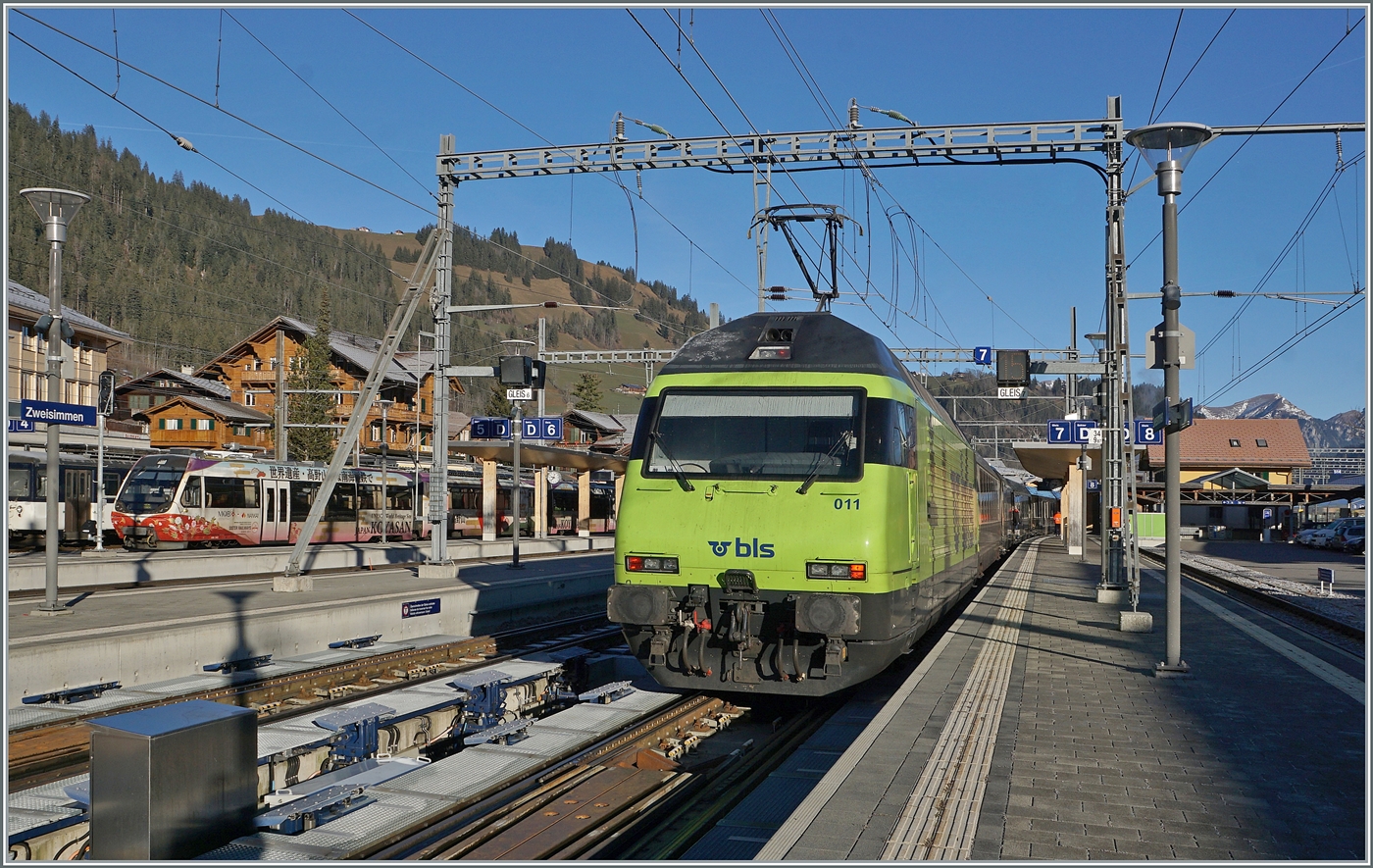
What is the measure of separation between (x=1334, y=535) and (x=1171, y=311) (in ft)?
140

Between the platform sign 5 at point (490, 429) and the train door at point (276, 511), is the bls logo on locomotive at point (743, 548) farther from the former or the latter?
the train door at point (276, 511)

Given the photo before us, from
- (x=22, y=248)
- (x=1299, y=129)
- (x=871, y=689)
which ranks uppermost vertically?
(x=22, y=248)

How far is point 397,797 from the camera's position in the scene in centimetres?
756

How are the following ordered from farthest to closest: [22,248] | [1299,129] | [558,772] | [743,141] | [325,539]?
[22,248], [325,539], [743,141], [1299,129], [558,772]

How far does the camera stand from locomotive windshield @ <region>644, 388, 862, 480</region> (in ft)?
31.8

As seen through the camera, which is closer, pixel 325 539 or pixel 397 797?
pixel 397 797

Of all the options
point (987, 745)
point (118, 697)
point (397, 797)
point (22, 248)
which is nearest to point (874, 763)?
point (987, 745)

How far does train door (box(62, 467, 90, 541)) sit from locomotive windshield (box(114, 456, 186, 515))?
2413 millimetres

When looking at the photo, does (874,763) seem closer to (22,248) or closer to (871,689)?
(871,689)

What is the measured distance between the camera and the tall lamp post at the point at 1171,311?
1152 cm

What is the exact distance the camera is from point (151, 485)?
29.4 meters

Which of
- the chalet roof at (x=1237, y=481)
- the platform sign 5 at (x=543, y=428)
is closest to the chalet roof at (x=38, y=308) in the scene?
the platform sign 5 at (x=543, y=428)

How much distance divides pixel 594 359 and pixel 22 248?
63641mm

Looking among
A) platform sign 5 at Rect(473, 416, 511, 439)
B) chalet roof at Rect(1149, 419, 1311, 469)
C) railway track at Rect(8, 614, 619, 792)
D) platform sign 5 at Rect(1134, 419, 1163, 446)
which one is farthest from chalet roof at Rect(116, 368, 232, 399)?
chalet roof at Rect(1149, 419, 1311, 469)
